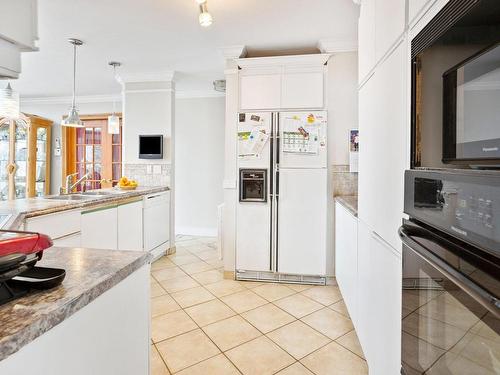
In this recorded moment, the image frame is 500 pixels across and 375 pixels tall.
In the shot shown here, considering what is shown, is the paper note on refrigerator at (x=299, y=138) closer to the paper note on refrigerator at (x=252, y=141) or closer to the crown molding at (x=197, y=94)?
the paper note on refrigerator at (x=252, y=141)

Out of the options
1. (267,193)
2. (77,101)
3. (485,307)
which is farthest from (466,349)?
(77,101)

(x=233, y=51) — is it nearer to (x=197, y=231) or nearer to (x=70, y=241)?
(x=70, y=241)

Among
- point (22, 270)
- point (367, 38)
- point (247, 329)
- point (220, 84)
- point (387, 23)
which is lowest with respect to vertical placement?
point (247, 329)

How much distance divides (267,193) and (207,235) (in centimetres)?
242

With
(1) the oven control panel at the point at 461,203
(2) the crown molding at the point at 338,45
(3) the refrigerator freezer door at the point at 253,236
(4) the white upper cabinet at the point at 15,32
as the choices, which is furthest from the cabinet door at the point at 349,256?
(4) the white upper cabinet at the point at 15,32

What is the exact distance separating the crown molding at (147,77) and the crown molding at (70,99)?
54.8 inches

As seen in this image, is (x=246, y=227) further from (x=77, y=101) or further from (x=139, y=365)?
(x=77, y=101)

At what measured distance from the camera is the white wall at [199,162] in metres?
5.22

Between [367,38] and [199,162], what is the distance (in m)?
3.95

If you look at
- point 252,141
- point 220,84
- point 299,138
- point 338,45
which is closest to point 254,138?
point 252,141

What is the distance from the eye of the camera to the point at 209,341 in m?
2.11

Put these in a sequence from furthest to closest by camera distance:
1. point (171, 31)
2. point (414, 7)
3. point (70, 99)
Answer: point (70, 99) < point (171, 31) < point (414, 7)

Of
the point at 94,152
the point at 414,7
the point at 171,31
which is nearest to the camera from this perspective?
the point at 414,7

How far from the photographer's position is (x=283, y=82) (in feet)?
10.4
